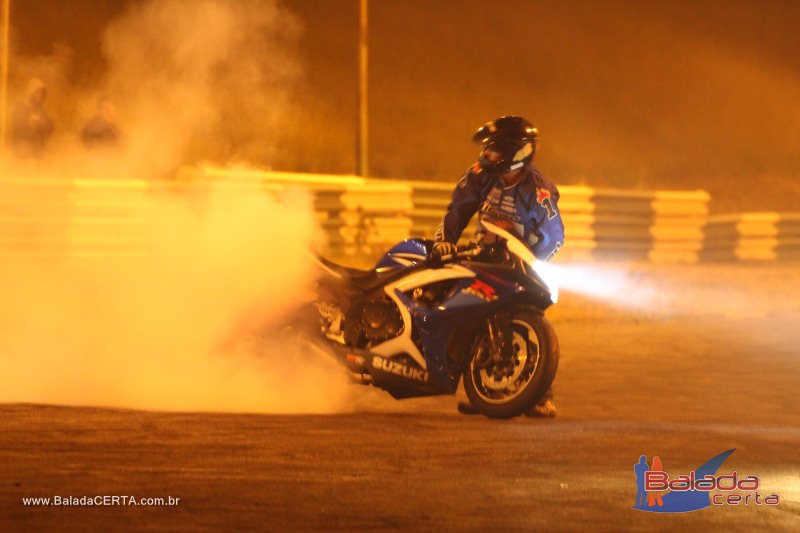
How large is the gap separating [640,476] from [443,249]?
2.45 metres

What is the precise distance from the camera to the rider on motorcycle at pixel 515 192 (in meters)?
9.04

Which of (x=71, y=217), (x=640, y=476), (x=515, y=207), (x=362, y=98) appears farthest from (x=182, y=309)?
(x=362, y=98)

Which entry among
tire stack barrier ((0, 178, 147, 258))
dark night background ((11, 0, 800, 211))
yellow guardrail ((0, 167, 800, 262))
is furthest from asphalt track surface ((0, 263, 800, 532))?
dark night background ((11, 0, 800, 211))

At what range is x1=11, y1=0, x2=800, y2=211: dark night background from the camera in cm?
3356

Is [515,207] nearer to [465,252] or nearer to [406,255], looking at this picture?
[465,252]

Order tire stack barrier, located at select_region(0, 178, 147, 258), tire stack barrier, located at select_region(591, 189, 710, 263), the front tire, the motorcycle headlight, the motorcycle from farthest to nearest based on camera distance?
tire stack barrier, located at select_region(591, 189, 710, 263) < tire stack barrier, located at select_region(0, 178, 147, 258) < the motorcycle headlight < the motorcycle < the front tire

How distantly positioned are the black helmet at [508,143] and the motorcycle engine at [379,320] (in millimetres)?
1101

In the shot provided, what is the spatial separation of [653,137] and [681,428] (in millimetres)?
30336

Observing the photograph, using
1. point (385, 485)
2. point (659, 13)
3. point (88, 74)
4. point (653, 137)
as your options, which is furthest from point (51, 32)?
point (385, 485)

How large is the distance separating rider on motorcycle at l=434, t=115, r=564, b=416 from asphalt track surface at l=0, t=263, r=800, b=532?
112cm

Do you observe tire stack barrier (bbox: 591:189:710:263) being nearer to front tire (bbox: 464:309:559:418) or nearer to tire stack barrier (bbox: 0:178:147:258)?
tire stack barrier (bbox: 0:178:147:258)

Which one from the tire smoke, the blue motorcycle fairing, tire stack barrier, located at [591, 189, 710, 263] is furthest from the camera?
tire stack barrier, located at [591, 189, 710, 263]

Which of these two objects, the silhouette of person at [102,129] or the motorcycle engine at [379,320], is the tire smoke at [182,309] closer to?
the motorcycle engine at [379,320]

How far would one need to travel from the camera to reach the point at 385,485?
6.54 metres
